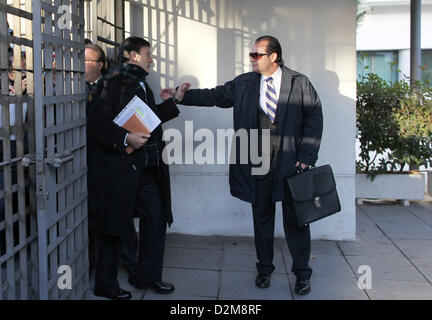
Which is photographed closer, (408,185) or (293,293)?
(293,293)

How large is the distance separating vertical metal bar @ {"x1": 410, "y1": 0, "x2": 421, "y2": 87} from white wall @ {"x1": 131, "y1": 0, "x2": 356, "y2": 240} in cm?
294

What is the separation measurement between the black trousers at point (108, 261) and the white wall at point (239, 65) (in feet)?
5.65

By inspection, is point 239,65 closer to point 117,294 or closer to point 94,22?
point 94,22

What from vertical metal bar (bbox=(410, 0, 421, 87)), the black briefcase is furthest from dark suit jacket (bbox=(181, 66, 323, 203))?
vertical metal bar (bbox=(410, 0, 421, 87))

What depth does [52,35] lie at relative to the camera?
305 cm

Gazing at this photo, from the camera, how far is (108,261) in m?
3.84

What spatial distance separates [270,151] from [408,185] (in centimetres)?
372

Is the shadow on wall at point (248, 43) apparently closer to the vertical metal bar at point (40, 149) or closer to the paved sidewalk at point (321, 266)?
the paved sidewalk at point (321, 266)

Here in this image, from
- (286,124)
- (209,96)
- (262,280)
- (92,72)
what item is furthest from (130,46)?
(262,280)

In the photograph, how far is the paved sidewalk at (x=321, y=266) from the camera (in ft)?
13.3

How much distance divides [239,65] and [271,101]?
136cm

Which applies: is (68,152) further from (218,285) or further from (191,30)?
(191,30)
